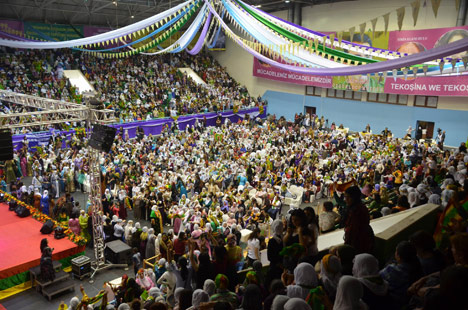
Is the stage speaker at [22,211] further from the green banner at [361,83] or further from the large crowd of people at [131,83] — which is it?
the green banner at [361,83]

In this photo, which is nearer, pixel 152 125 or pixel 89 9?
pixel 152 125

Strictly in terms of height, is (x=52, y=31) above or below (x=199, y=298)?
above

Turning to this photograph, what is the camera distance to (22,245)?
8844mm

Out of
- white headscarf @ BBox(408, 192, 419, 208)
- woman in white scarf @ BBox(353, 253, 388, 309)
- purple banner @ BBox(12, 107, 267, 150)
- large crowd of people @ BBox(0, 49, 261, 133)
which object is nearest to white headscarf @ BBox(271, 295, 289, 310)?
woman in white scarf @ BBox(353, 253, 388, 309)

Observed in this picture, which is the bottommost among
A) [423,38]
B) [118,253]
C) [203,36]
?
[118,253]

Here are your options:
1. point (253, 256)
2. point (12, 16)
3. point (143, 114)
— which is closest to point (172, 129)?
point (143, 114)

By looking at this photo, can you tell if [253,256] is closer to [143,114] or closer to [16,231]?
[16,231]

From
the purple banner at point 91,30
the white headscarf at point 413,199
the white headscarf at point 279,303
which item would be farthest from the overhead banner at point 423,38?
the purple banner at point 91,30

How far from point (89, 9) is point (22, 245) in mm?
18680

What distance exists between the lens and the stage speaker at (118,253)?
8.70m

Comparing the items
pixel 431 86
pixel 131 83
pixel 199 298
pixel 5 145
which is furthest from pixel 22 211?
pixel 431 86

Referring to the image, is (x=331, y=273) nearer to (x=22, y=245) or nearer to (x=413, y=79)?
(x=22, y=245)

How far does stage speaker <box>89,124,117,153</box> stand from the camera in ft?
26.2

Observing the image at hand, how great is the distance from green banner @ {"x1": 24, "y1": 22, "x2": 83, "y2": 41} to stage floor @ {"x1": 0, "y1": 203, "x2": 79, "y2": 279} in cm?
1487
